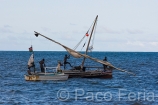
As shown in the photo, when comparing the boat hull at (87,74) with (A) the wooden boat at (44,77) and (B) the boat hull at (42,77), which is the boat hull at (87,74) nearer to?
(A) the wooden boat at (44,77)

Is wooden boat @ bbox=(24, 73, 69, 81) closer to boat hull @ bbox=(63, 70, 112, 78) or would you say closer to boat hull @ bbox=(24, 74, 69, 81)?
boat hull @ bbox=(24, 74, 69, 81)

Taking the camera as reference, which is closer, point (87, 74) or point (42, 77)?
point (42, 77)

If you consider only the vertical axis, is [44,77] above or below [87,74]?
below

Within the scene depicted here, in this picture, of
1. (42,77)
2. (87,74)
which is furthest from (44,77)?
(87,74)

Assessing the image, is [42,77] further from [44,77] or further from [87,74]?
[87,74]

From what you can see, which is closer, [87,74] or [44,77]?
[44,77]

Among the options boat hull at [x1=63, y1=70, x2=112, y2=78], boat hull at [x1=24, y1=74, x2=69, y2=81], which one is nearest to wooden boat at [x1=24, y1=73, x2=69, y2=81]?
boat hull at [x1=24, y1=74, x2=69, y2=81]

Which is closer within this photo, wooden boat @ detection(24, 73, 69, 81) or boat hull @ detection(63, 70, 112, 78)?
wooden boat @ detection(24, 73, 69, 81)

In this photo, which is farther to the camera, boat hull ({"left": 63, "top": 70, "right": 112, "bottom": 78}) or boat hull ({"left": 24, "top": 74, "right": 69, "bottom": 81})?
boat hull ({"left": 63, "top": 70, "right": 112, "bottom": 78})

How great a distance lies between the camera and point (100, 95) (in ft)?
126

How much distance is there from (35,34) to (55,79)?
585 centimetres

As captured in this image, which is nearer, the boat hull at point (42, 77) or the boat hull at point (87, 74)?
the boat hull at point (42, 77)

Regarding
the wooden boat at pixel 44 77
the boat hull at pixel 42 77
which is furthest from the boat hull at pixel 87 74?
the boat hull at pixel 42 77

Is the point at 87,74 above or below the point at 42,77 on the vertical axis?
above
